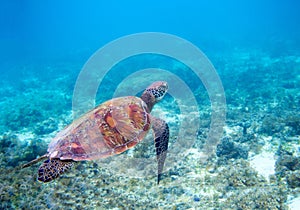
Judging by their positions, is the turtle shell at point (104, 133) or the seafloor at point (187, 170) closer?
the turtle shell at point (104, 133)

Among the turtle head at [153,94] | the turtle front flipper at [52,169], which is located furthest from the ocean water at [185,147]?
the turtle head at [153,94]

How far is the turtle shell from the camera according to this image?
4184 millimetres

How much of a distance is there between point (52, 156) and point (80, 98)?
1151cm

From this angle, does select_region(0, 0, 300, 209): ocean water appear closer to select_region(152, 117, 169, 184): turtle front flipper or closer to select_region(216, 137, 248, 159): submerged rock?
select_region(216, 137, 248, 159): submerged rock

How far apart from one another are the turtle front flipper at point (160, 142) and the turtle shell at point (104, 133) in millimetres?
255

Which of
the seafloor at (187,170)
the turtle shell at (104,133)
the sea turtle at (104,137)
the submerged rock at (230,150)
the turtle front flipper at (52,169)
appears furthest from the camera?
the submerged rock at (230,150)

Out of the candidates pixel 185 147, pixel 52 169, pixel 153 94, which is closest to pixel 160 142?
pixel 153 94

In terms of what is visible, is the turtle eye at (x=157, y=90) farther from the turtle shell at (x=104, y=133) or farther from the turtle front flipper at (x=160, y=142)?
the turtle front flipper at (x=160, y=142)

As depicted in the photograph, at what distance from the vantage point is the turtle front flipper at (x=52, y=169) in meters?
3.73

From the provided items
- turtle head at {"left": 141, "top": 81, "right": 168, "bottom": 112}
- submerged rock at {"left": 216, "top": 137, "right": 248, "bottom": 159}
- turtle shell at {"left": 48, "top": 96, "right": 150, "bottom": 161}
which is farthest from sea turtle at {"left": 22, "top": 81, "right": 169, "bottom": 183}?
submerged rock at {"left": 216, "top": 137, "right": 248, "bottom": 159}

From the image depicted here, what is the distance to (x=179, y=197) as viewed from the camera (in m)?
5.16

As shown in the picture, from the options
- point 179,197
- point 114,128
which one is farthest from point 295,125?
point 114,128

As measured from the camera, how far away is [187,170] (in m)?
6.20

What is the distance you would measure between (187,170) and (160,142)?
1.83 meters
